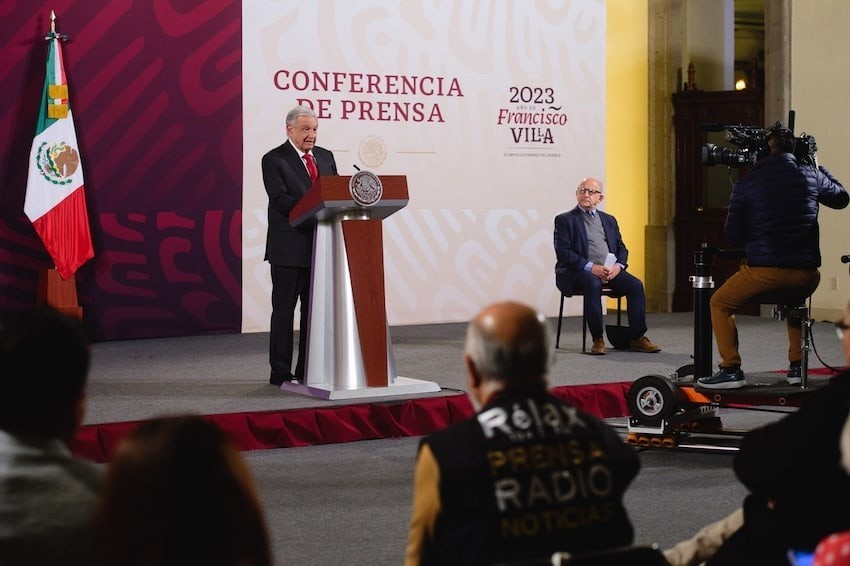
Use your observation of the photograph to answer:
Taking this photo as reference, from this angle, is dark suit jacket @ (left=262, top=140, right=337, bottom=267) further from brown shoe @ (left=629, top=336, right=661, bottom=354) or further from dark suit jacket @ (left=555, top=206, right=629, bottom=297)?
brown shoe @ (left=629, top=336, right=661, bottom=354)

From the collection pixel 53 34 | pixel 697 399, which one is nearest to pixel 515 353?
pixel 697 399

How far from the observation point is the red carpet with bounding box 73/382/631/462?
201 inches

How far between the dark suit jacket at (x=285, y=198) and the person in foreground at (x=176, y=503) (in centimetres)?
487

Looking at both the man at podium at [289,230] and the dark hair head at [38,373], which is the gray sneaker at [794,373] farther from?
the dark hair head at [38,373]

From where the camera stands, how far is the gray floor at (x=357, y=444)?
12.9ft

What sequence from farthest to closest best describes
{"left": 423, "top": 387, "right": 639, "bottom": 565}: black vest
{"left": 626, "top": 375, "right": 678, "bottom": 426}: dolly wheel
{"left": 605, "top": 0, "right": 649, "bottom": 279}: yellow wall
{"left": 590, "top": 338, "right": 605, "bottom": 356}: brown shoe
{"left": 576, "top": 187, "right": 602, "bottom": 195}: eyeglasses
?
{"left": 605, "top": 0, "right": 649, "bottom": 279}: yellow wall < {"left": 576, "top": 187, "right": 602, "bottom": 195}: eyeglasses < {"left": 590, "top": 338, "right": 605, "bottom": 356}: brown shoe < {"left": 626, "top": 375, "right": 678, "bottom": 426}: dolly wheel < {"left": 423, "top": 387, "right": 639, "bottom": 565}: black vest

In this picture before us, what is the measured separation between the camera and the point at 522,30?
33.4 ft

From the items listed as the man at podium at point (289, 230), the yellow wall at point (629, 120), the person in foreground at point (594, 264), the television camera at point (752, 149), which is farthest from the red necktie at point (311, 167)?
the yellow wall at point (629, 120)

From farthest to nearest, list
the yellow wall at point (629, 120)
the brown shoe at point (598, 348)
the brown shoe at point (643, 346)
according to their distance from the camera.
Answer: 1. the yellow wall at point (629, 120)
2. the brown shoe at point (643, 346)
3. the brown shoe at point (598, 348)

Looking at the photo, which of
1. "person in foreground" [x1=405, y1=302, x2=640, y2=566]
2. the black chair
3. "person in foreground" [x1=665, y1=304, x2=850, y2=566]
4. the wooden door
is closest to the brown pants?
"person in foreground" [x1=665, y1=304, x2=850, y2=566]

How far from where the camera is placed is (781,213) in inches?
203

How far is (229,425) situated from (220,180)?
4.02 meters

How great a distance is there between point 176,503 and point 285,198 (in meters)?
4.93

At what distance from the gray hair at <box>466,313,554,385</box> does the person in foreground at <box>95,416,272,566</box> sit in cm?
74
